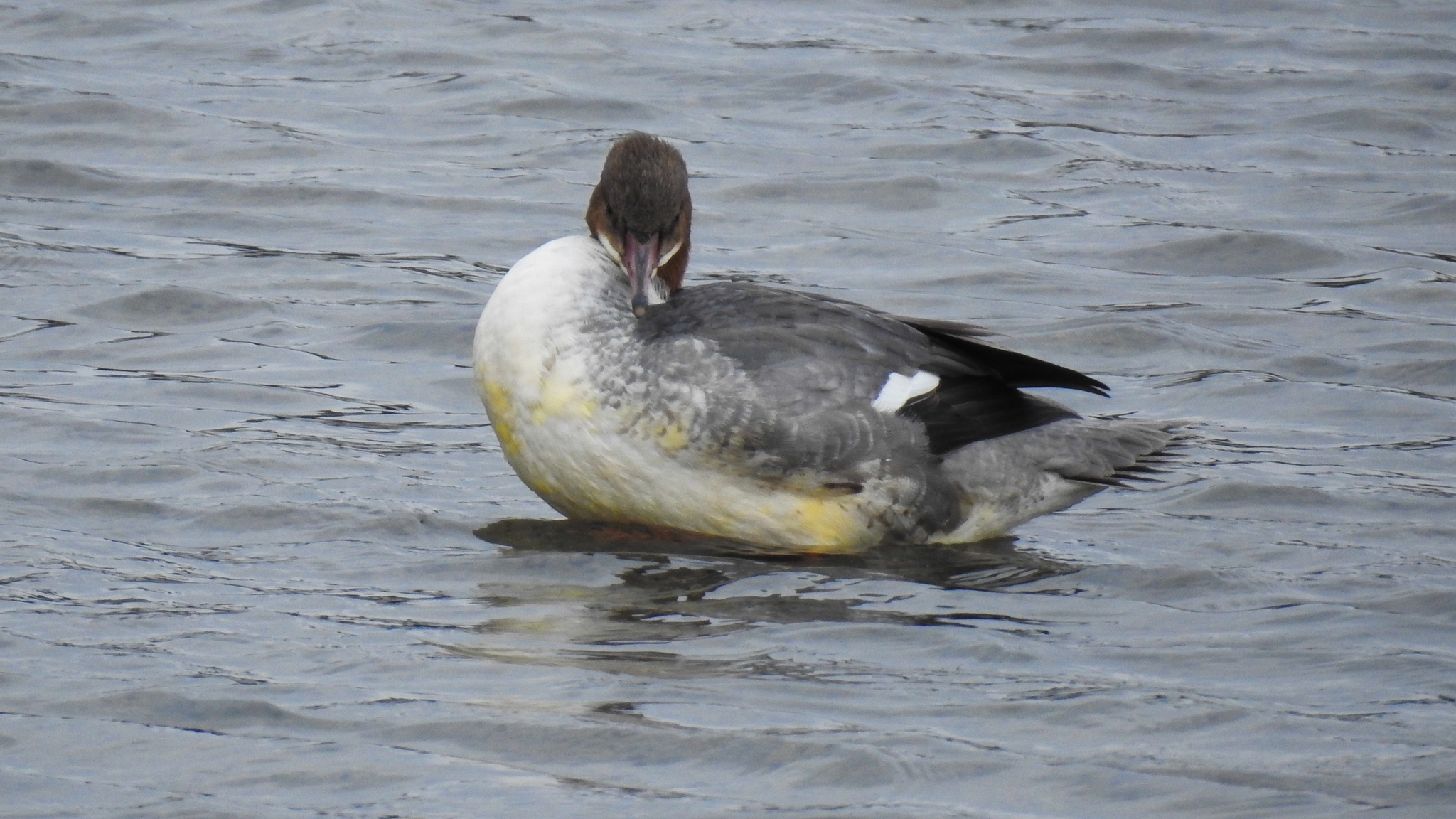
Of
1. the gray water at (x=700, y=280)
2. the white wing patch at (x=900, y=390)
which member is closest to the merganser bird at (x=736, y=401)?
the white wing patch at (x=900, y=390)

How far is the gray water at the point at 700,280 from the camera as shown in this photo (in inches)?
173

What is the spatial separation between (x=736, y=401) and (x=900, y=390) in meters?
0.57

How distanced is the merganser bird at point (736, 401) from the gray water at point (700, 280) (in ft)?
0.58

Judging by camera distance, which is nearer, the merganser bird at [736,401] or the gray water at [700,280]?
the gray water at [700,280]

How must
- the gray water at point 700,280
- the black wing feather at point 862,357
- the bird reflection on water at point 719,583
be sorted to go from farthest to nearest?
the black wing feather at point 862,357, the bird reflection on water at point 719,583, the gray water at point 700,280

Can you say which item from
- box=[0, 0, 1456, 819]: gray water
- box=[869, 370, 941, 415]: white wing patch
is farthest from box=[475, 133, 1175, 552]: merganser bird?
box=[0, 0, 1456, 819]: gray water

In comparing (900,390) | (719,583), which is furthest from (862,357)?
(719,583)

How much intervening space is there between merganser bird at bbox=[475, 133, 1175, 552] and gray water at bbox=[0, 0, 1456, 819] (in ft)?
0.58

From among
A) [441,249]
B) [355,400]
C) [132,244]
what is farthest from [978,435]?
[132,244]

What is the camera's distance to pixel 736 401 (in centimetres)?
585

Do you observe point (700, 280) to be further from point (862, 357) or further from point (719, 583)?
point (719, 583)

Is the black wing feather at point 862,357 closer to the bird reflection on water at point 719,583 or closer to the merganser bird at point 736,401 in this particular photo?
the merganser bird at point 736,401

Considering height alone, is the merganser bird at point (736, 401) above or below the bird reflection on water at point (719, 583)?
above

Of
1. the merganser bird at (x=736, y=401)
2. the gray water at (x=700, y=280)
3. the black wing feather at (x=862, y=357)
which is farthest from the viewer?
the black wing feather at (x=862, y=357)
